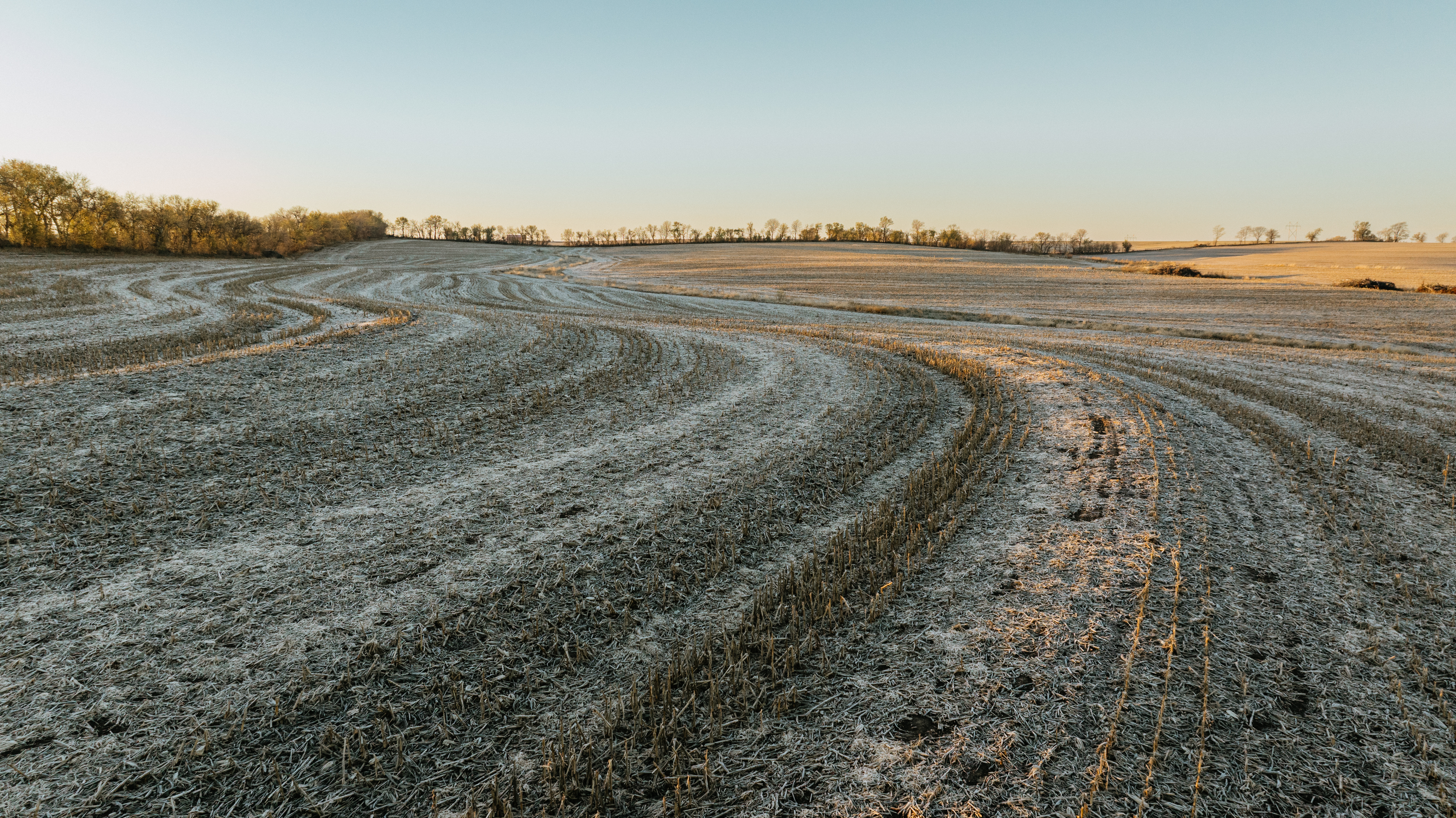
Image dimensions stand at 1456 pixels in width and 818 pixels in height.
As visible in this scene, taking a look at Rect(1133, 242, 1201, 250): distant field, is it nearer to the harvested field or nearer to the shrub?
the shrub

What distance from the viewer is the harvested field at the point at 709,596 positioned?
3691 mm

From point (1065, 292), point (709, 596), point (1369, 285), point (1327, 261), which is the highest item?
point (1327, 261)

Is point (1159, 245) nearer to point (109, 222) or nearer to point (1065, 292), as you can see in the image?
point (1065, 292)

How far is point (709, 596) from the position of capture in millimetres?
5664

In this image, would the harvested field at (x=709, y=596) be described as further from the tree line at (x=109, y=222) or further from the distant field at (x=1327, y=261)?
the tree line at (x=109, y=222)

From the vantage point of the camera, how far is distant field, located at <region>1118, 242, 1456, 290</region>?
5391 cm

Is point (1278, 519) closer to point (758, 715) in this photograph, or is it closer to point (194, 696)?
point (758, 715)

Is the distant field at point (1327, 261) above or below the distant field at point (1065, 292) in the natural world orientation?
above

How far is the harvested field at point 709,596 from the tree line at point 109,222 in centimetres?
6799

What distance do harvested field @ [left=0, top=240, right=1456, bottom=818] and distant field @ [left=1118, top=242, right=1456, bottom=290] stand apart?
57.9 metres

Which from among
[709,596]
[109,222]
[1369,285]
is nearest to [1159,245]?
[1369,285]

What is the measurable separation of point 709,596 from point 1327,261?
107 metres

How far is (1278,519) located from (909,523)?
432cm

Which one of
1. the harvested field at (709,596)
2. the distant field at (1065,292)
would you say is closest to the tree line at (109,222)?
the distant field at (1065,292)
